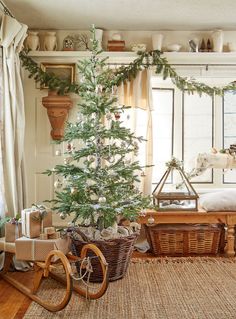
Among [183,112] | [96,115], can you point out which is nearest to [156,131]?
[183,112]

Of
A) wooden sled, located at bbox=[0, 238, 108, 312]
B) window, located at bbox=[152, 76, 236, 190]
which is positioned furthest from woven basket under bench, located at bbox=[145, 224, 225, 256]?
wooden sled, located at bbox=[0, 238, 108, 312]

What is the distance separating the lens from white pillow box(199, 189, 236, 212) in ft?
13.6

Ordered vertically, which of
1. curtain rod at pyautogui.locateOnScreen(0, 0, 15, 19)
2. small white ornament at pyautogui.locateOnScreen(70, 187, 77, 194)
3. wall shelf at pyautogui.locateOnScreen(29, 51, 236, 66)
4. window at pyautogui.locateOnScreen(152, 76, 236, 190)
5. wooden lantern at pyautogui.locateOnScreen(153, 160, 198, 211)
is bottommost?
wooden lantern at pyautogui.locateOnScreen(153, 160, 198, 211)

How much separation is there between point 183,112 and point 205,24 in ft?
3.28

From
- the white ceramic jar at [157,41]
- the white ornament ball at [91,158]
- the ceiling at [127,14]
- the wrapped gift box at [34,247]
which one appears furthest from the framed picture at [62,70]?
the wrapped gift box at [34,247]

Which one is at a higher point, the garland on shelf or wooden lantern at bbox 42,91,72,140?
the garland on shelf

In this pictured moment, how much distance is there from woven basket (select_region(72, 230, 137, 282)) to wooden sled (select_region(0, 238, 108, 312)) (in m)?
0.08

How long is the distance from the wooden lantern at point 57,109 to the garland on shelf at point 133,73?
0.08 metres

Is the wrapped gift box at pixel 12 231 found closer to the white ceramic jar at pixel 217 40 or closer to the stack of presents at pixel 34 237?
the stack of presents at pixel 34 237

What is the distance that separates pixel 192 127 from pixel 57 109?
1.57 metres

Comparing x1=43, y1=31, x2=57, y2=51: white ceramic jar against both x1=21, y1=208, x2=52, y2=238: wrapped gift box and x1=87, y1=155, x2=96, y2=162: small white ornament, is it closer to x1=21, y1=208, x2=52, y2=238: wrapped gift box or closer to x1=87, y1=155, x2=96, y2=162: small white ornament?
x1=87, y1=155, x2=96, y2=162: small white ornament

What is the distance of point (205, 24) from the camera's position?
430cm

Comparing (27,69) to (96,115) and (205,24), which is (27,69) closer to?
(96,115)

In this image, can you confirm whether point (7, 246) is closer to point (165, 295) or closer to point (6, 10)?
point (165, 295)
